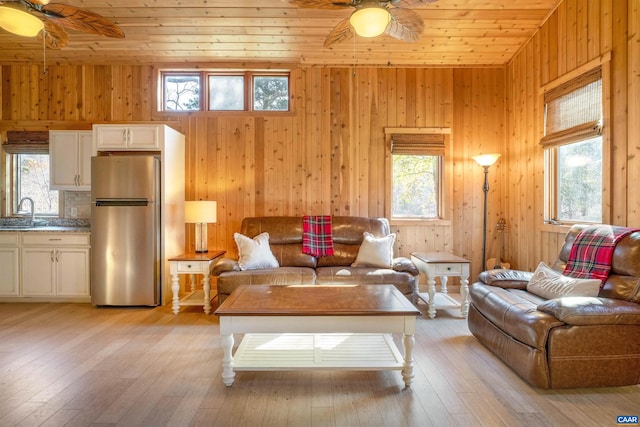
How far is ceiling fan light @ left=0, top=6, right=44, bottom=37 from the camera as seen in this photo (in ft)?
7.43

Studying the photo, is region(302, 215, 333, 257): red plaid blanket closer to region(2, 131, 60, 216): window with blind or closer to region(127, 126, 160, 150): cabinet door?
region(127, 126, 160, 150): cabinet door

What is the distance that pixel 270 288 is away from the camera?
2895mm

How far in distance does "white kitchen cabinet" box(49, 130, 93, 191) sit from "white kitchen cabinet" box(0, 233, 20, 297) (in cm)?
76

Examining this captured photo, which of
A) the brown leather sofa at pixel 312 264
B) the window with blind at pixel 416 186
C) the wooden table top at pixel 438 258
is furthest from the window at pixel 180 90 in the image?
the wooden table top at pixel 438 258

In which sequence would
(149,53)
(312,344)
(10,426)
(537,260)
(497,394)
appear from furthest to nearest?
1. (149,53)
2. (537,260)
3. (312,344)
4. (497,394)
5. (10,426)

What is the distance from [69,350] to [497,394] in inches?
127

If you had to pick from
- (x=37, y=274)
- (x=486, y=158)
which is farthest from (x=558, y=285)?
(x=37, y=274)

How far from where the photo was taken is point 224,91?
4.76 metres

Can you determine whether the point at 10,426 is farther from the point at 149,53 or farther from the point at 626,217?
the point at 626,217

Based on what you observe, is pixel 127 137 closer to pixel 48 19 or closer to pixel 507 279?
pixel 48 19

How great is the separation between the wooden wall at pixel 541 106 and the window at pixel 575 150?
10cm

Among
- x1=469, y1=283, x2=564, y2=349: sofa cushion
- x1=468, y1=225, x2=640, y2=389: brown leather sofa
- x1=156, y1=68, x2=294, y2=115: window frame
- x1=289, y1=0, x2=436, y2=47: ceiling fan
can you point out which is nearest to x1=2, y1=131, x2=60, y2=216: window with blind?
x1=156, y1=68, x2=294, y2=115: window frame

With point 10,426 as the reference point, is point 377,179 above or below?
above

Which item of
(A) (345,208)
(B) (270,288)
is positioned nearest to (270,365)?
(B) (270,288)
